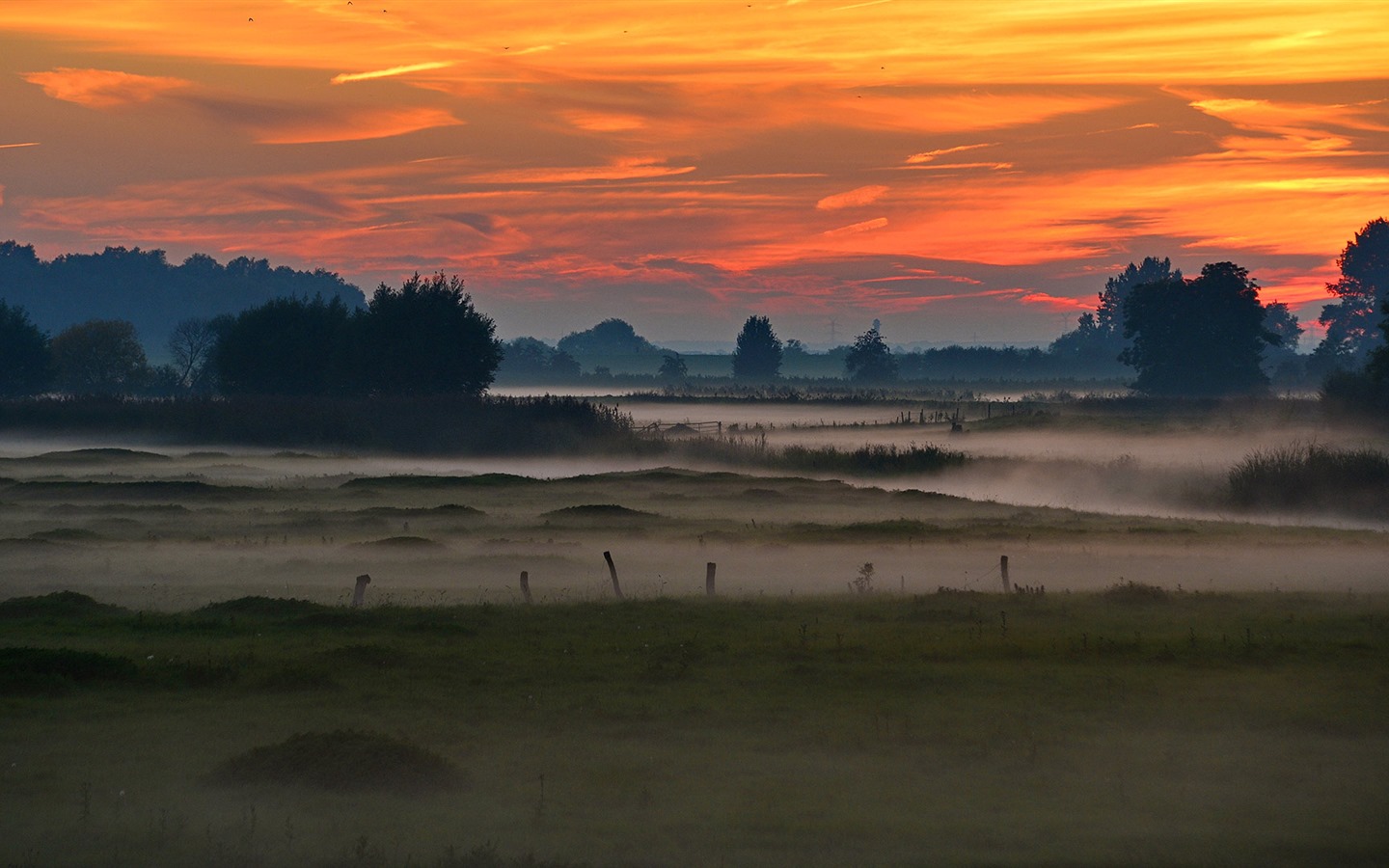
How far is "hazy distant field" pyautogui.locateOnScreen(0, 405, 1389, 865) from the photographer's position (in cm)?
1612

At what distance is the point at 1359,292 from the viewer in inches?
7564

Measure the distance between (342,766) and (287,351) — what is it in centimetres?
10909

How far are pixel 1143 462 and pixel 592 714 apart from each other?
6009 cm

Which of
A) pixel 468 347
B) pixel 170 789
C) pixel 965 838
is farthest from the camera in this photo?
pixel 468 347

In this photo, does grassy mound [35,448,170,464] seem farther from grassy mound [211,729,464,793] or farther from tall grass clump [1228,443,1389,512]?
grassy mound [211,729,464,793]

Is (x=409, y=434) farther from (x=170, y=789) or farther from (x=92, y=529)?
(x=170, y=789)

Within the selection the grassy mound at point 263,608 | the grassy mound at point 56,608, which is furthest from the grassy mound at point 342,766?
the grassy mound at point 56,608

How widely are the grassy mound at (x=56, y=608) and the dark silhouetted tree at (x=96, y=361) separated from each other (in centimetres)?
13210

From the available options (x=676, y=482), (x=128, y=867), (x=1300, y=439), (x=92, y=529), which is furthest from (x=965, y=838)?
(x=1300, y=439)

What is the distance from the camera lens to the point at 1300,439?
8250 cm

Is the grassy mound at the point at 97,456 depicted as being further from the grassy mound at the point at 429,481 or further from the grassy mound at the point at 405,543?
the grassy mound at the point at 405,543

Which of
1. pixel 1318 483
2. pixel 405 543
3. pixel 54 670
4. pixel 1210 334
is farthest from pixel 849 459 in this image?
pixel 1210 334

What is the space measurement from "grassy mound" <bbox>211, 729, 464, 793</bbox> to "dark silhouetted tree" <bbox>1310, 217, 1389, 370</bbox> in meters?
185

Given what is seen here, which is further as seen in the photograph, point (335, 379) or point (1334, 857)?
point (335, 379)
